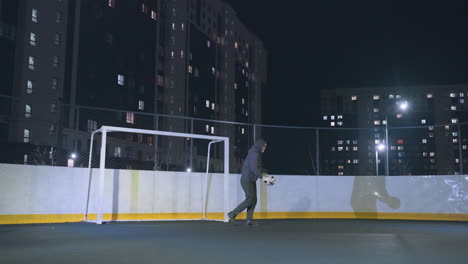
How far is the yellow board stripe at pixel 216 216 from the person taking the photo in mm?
12102

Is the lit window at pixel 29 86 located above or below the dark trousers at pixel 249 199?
above

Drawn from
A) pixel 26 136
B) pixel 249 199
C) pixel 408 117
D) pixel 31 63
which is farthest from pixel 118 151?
pixel 408 117

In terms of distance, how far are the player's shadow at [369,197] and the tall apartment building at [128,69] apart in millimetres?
11472

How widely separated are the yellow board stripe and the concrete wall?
0.02m

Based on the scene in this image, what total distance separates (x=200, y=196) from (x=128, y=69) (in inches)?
1744

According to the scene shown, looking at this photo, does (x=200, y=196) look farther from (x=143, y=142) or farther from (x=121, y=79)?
(x=121, y=79)

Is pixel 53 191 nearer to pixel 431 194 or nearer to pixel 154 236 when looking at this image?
pixel 154 236

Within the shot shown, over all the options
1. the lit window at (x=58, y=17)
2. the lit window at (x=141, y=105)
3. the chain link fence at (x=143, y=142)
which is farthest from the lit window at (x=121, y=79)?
the lit window at (x=58, y=17)

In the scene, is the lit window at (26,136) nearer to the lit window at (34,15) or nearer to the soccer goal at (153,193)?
the lit window at (34,15)

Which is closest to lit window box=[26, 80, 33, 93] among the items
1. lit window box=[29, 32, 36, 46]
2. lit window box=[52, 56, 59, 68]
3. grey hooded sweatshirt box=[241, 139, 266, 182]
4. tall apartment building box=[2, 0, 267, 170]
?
tall apartment building box=[2, 0, 267, 170]

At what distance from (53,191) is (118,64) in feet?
144

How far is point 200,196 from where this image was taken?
14625 mm

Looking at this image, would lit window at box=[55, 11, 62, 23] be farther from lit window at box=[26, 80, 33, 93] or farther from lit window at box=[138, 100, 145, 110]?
lit window at box=[138, 100, 145, 110]

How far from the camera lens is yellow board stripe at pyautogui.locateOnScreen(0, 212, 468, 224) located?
12.1m
